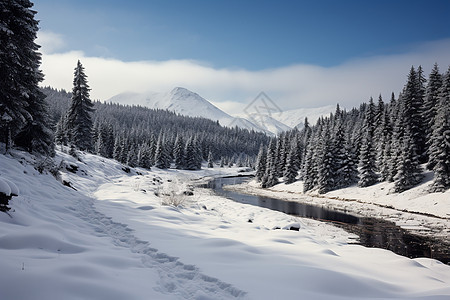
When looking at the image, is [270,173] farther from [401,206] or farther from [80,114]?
[80,114]

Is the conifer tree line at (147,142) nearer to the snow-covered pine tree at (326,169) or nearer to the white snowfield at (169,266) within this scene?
the white snowfield at (169,266)

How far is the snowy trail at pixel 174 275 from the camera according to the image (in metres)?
4.24

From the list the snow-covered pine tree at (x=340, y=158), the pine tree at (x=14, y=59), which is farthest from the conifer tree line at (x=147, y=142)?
the snow-covered pine tree at (x=340, y=158)

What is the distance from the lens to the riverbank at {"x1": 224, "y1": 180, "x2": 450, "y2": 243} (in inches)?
826

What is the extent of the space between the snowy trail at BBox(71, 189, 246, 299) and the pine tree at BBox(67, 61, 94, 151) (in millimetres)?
35272

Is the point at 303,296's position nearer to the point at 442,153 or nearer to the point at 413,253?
the point at 413,253

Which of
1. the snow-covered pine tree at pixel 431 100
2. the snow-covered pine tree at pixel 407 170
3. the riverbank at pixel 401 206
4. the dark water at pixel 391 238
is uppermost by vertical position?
the snow-covered pine tree at pixel 431 100

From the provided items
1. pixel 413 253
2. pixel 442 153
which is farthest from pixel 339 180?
pixel 413 253

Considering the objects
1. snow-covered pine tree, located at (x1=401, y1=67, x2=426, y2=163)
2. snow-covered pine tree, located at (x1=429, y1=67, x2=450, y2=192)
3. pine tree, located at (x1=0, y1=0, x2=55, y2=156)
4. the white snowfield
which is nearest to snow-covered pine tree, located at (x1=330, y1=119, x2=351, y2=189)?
snow-covered pine tree, located at (x1=401, y1=67, x2=426, y2=163)

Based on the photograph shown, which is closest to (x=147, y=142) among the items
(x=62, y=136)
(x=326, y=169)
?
(x=62, y=136)

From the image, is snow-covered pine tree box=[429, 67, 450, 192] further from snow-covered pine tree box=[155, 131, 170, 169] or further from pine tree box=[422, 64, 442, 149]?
snow-covered pine tree box=[155, 131, 170, 169]

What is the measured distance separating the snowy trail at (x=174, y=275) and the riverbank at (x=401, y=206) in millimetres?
20416

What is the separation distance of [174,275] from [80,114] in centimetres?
4002

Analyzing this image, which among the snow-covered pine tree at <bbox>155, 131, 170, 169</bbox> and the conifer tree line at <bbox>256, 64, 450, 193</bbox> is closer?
the conifer tree line at <bbox>256, 64, 450, 193</bbox>
